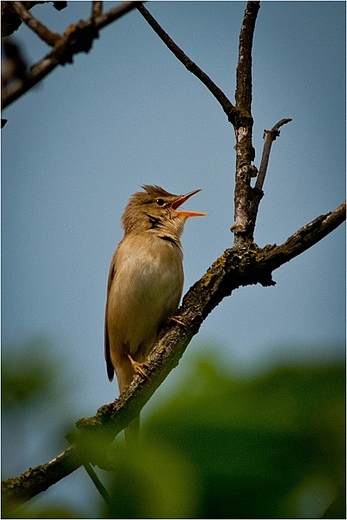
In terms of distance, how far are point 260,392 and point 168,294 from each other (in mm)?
4866

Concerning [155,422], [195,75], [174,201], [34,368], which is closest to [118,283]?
[174,201]

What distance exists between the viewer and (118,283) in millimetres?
6508

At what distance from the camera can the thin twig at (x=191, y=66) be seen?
180 inches

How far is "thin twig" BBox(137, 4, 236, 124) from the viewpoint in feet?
15.0

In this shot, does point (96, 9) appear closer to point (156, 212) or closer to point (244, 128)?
point (244, 128)

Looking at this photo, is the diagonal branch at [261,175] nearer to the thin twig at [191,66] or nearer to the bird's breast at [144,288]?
the thin twig at [191,66]

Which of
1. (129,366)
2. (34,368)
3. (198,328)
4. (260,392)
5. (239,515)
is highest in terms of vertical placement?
(129,366)

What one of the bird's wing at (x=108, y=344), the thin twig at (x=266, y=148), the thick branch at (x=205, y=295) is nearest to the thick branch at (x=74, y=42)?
the thick branch at (x=205, y=295)

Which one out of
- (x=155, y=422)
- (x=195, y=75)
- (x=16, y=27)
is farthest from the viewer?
(x=195, y=75)

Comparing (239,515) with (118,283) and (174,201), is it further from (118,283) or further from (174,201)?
(174,201)

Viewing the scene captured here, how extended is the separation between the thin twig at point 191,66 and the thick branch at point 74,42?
289 cm

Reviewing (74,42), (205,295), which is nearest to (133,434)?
(74,42)

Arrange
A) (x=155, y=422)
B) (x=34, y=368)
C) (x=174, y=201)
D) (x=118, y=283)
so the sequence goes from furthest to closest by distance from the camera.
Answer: (x=174, y=201) → (x=118, y=283) → (x=34, y=368) → (x=155, y=422)

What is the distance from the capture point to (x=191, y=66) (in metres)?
4.55
